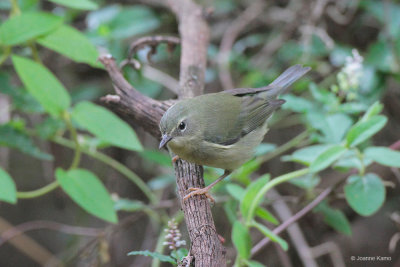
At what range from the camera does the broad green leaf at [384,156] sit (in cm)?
239

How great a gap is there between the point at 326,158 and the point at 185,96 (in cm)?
99

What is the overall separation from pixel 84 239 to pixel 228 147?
2.57 meters

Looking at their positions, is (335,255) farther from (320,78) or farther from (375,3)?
(375,3)

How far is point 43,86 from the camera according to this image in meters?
2.81

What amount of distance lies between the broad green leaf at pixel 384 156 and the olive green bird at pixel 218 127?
69 centimetres

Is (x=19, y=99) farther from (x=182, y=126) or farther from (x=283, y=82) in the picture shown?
(x=283, y=82)

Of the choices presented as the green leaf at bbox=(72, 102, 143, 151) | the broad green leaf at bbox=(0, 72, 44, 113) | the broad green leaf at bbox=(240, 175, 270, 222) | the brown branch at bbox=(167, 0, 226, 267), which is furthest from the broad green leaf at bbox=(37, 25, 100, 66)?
the broad green leaf at bbox=(240, 175, 270, 222)

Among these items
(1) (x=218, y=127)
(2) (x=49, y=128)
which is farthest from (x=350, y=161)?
(2) (x=49, y=128)

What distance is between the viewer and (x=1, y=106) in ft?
14.5

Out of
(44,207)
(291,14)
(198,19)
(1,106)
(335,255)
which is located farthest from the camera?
(44,207)

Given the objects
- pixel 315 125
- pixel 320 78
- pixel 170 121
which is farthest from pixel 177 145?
pixel 320 78

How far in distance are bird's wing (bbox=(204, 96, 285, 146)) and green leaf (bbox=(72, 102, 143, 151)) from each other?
458mm

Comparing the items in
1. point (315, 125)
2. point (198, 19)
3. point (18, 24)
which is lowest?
point (315, 125)

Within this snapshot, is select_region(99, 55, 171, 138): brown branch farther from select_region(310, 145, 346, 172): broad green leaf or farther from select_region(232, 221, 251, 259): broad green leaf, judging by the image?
select_region(310, 145, 346, 172): broad green leaf
